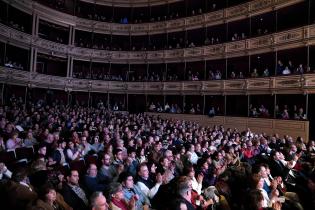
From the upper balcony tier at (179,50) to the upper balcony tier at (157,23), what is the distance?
1.68 metres

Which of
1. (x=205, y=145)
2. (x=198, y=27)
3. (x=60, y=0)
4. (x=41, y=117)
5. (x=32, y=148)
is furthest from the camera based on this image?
(x=60, y=0)

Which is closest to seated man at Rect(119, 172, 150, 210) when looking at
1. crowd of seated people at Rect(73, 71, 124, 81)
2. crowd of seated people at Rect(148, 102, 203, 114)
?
crowd of seated people at Rect(148, 102, 203, 114)

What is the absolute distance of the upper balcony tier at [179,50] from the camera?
1559cm

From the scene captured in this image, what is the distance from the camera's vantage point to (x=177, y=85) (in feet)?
72.1

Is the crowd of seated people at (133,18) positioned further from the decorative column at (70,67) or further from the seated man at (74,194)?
the seated man at (74,194)

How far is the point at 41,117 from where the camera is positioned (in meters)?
12.2

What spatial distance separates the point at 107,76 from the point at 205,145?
1785cm

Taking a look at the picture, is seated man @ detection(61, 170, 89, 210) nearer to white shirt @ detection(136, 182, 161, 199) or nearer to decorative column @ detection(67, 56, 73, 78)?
white shirt @ detection(136, 182, 161, 199)

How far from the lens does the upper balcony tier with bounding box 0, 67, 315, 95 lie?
598 inches

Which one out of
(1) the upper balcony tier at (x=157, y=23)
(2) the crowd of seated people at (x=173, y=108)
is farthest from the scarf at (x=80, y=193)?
(2) the crowd of seated people at (x=173, y=108)

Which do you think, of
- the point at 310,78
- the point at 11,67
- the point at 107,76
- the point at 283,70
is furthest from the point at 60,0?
the point at 310,78

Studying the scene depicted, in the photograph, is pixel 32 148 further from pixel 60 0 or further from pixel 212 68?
pixel 60 0

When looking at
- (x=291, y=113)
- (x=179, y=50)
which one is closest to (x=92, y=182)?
(x=291, y=113)

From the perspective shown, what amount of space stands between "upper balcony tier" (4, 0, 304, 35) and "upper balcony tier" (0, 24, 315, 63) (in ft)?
5.52
